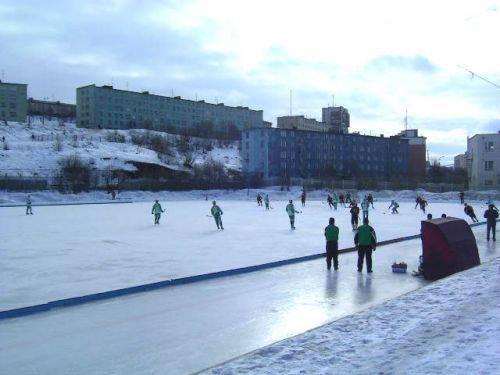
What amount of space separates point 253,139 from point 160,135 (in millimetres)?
24831

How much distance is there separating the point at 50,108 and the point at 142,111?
3109 centimetres

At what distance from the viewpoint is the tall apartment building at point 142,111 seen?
11762cm

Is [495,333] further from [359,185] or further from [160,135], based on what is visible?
[160,135]

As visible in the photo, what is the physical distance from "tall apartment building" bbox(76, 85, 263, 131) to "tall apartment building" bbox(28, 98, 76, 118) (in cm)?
1567

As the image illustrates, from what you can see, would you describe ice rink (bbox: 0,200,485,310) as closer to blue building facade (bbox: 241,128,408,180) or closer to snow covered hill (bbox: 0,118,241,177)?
snow covered hill (bbox: 0,118,241,177)

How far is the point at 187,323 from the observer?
309 inches

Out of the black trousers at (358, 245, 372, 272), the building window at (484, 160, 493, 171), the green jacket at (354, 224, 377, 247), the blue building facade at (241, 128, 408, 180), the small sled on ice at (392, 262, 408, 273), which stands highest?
the blue building facade at (241, 128, 408, 180)

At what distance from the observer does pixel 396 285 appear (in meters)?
11.1

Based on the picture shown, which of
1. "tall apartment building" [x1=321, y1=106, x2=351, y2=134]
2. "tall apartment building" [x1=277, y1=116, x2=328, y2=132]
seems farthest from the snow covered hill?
"tall apartment building" [x1=321, y1=106, x2=351, y2=134]

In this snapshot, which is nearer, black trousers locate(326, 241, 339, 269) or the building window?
black trousers locate(326, 241, 339, 269)

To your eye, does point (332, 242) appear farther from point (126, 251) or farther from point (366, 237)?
point (126, 251)

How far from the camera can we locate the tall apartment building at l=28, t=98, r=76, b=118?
132375 millimetres

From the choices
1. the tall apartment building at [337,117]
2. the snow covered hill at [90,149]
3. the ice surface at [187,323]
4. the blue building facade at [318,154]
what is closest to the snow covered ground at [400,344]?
the ice surface at [187,323]

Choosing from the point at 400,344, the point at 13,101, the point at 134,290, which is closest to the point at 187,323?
the point at 134,290
